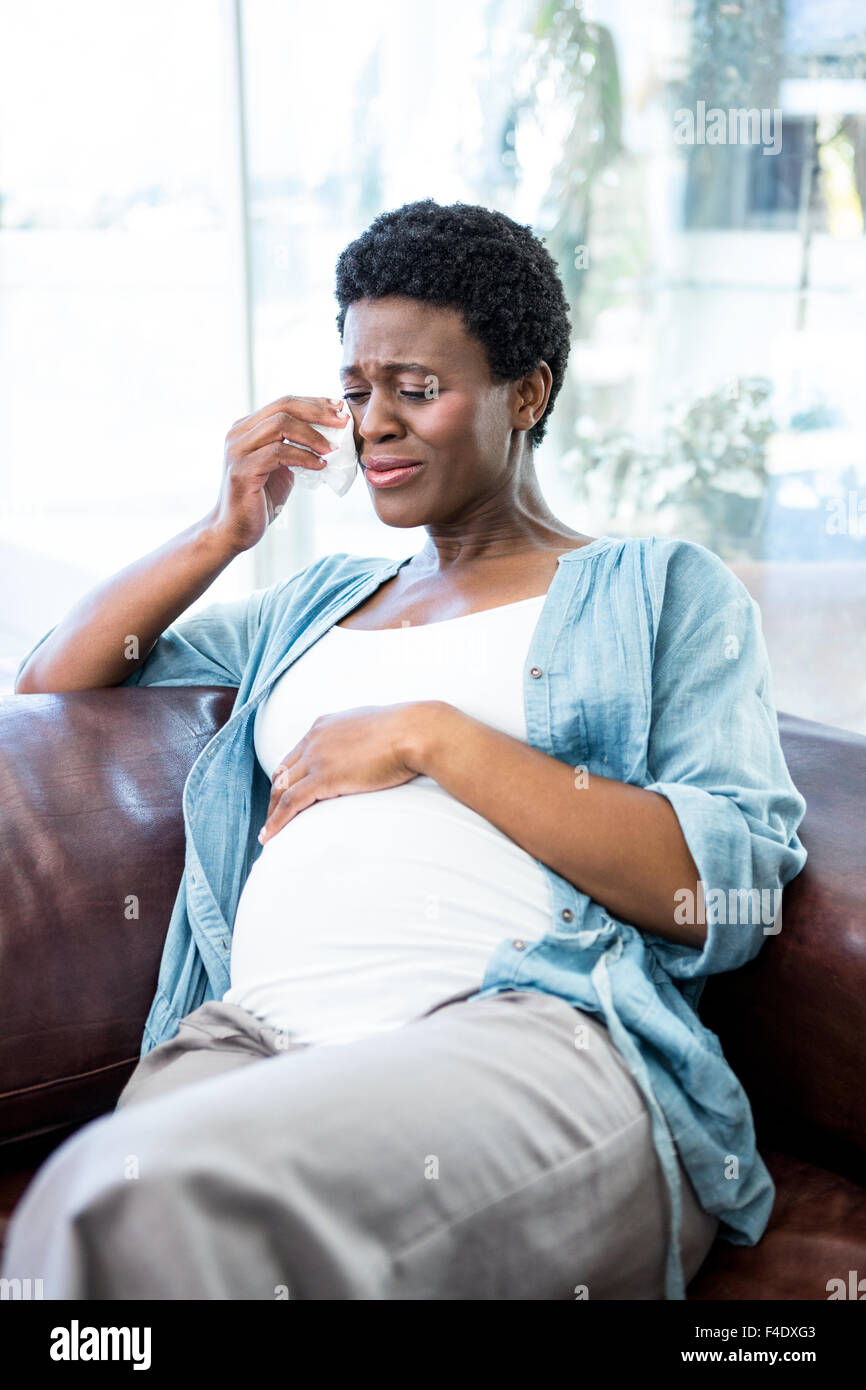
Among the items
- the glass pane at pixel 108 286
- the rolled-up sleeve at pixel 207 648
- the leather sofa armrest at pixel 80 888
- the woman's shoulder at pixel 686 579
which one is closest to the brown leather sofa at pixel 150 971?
the leather sofa armrest at pixel 80 888

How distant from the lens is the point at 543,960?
3.84ft

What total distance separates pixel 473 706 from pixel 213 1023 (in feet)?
1.35

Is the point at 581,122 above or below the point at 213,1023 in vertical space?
above

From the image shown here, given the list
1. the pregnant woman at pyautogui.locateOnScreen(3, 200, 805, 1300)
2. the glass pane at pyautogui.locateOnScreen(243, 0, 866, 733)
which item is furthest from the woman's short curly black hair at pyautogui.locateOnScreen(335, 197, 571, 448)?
the glass pane at pyautogui.locateOnScreen(243, 0, 866, 733)

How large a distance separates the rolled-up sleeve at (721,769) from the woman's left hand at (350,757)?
0.80ft

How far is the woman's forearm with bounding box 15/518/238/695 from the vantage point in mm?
1564

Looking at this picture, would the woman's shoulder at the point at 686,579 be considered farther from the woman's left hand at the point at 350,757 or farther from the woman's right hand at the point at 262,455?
the woman's right hand at the point at 262,455

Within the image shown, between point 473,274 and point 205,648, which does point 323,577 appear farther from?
point 473,274

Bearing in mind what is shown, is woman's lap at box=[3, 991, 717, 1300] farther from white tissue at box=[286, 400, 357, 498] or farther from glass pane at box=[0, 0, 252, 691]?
glass pane at box=[0, 0, 252, 691]

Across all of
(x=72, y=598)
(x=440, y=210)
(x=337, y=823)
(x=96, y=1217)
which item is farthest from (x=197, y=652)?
(x=72, y=598)

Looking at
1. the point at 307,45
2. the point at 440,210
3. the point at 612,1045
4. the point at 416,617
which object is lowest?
the point at 612,1045

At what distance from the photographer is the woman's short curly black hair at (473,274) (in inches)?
55.4

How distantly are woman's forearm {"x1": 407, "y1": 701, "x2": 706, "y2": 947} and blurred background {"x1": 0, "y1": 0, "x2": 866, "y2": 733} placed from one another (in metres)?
2.05

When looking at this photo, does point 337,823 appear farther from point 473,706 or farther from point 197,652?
point 197,652
